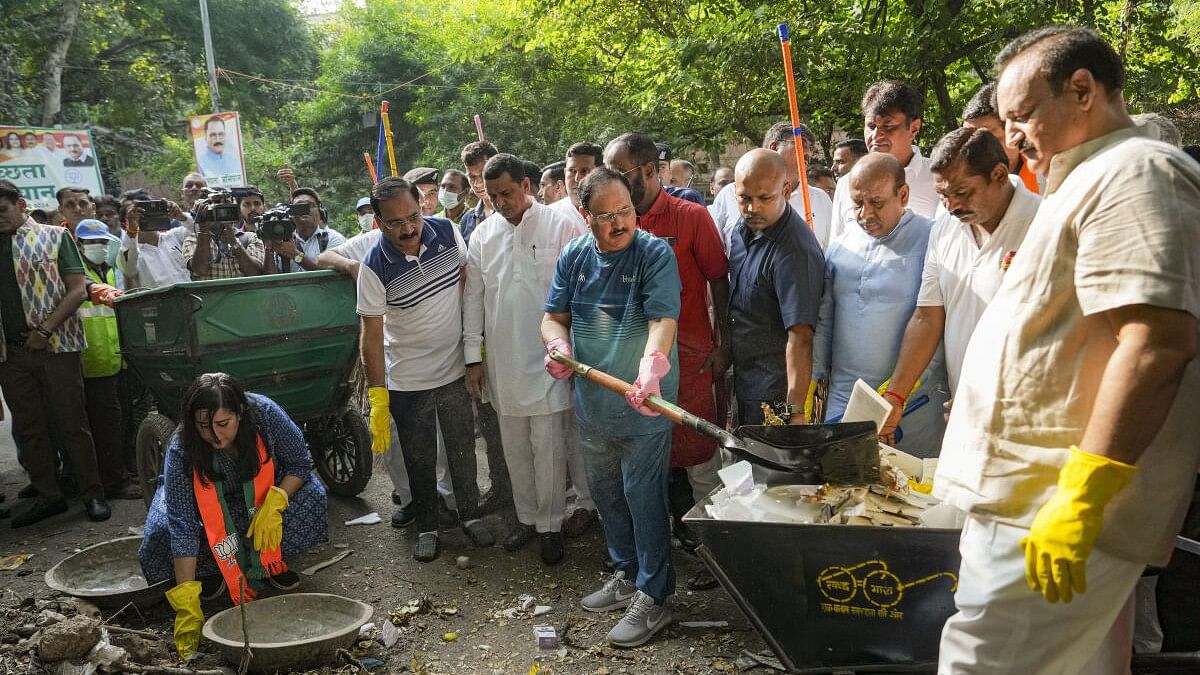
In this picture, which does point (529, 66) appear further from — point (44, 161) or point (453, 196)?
point (453, 196)

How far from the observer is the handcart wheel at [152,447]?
5.06m

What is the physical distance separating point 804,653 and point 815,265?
1.64 metres

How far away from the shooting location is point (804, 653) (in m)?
2.75

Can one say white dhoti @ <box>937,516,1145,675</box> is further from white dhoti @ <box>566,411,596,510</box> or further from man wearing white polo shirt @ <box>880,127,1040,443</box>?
white dhoti @ <box>566,411,596,510</box>

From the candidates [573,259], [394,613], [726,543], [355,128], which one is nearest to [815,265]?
[573,259]

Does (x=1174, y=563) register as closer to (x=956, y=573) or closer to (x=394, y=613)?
(x=956, y=573)

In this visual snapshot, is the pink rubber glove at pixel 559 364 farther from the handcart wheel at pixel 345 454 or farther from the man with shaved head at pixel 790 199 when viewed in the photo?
the handcart wheel at pixel 345 454

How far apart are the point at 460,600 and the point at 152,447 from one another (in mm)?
2295

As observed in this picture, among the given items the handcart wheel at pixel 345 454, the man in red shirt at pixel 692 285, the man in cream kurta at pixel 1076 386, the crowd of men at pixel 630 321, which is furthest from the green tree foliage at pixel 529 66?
the man in cream kurta at pixel 1076 386

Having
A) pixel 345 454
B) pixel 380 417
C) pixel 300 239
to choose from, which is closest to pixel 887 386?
pixel 380 417

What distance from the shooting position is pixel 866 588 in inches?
101

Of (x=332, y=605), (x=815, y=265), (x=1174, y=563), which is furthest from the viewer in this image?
(x=332, y=605)

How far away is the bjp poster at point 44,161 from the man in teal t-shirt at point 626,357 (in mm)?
11461

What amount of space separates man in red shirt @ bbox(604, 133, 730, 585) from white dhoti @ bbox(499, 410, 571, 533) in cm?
67
